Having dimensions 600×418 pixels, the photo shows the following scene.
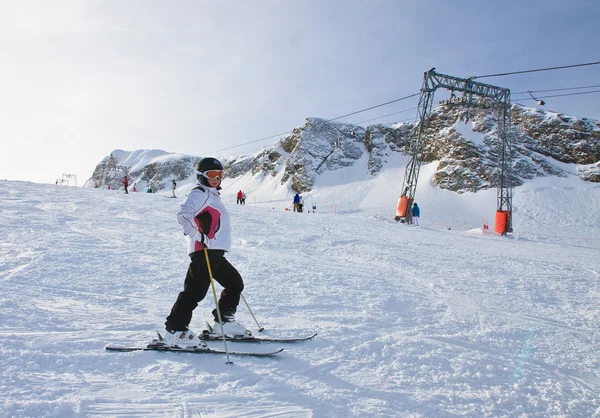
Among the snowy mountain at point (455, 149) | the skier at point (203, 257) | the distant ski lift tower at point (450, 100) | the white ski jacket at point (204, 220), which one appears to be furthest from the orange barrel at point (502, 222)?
the white ski jacket at point (204, 220)

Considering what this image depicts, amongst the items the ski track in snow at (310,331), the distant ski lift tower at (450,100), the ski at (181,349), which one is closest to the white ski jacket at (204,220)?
the ski at (181,349)

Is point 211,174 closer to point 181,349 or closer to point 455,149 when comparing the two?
point 181,349

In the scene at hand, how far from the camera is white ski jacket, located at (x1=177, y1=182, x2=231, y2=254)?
130 inches

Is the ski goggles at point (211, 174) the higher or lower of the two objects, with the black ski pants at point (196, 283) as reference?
higher

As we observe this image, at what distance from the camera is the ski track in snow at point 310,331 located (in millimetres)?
2402

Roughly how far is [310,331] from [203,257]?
4.47 feet

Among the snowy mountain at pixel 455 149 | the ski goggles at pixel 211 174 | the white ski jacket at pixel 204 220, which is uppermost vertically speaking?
the snowy mountain at pixel 455 149

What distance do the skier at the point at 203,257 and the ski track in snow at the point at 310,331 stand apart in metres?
0.25

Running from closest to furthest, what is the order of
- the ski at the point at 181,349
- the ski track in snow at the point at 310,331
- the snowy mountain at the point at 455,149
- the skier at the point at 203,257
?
the ski track in snow at the point at 310,331
the ski at the point at 181,349
the skier at the point at 203,257
the snowy mountain at the point at 455,149

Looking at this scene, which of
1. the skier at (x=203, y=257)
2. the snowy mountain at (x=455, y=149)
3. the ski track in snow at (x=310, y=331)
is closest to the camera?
the ski track in snow at (x=310, y=331)

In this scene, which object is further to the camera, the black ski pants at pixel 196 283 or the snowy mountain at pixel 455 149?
the snowy mountain at pixel 455 149

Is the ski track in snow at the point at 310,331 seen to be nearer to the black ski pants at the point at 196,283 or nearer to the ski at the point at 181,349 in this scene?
the ski at the point at 181,349

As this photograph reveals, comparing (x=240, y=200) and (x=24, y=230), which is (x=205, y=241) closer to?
(x=24, y=230)

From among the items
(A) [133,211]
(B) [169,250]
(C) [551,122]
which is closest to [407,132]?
(C) [551,122]
